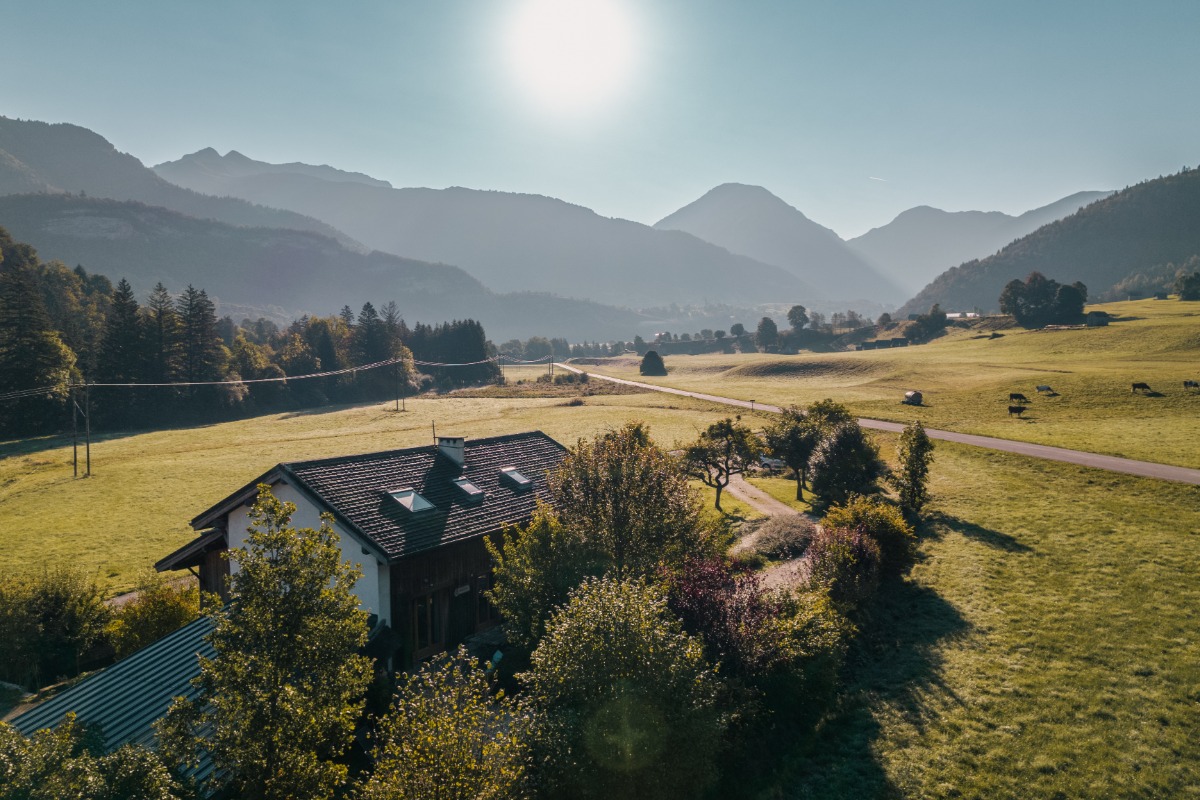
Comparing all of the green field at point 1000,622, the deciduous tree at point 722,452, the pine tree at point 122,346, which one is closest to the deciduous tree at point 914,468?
the green field at point 1000,622

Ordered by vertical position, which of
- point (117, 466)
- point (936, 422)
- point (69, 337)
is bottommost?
point (117, 466)

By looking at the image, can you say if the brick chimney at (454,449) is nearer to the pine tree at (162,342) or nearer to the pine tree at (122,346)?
the pine tree at (122,346)

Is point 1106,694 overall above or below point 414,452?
below

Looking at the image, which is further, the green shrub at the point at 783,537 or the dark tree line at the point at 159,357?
the dark tree line at the point at 159,357

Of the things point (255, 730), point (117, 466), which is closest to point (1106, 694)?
point (255, 730)

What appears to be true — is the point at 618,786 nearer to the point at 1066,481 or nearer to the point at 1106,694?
the point at 1106,694

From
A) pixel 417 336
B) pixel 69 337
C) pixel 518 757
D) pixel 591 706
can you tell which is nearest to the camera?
pixel 518 757

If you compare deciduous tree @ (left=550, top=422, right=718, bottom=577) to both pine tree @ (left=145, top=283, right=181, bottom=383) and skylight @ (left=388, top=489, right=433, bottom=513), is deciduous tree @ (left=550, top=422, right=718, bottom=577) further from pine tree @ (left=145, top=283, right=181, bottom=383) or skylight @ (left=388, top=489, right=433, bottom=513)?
pine tree @ (left=145, top=283, right=181, bottom=383)
